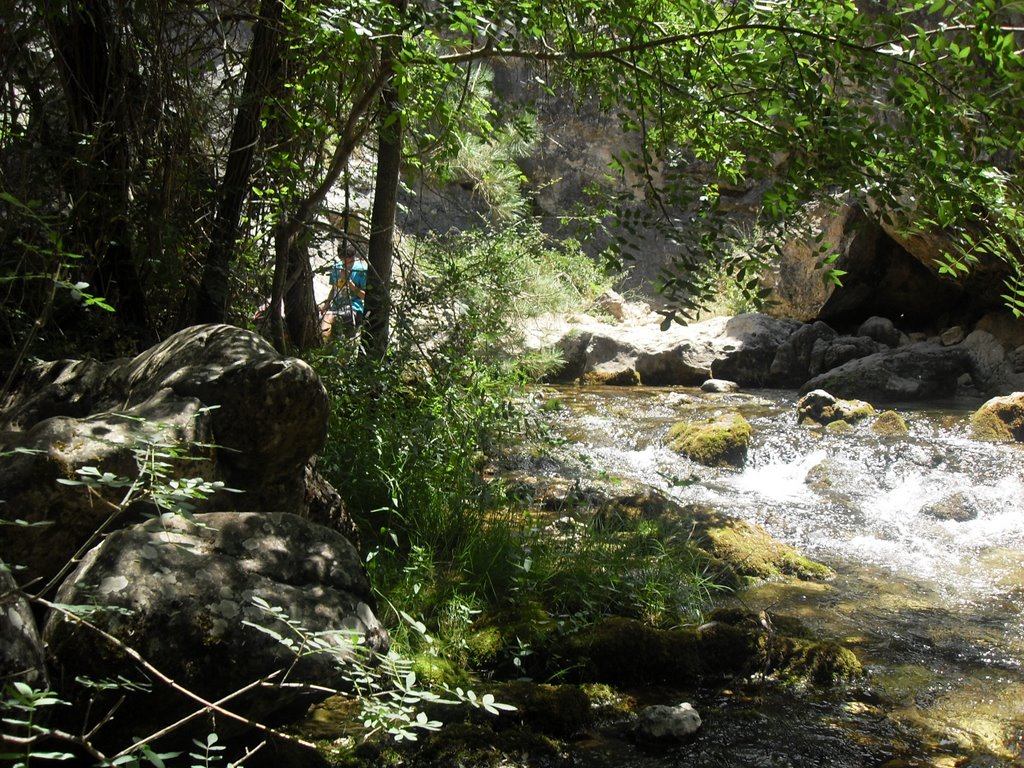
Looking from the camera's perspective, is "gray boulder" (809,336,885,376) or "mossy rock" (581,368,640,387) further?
"mossy rock" (581,368,640,387)

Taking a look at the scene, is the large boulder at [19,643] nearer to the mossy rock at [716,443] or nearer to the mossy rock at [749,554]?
the mossy rock at [749,554]

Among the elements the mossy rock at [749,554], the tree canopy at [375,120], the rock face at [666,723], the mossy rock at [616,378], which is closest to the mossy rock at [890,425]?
the mossy rock at [749,554]

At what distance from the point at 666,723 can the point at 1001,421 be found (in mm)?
6857

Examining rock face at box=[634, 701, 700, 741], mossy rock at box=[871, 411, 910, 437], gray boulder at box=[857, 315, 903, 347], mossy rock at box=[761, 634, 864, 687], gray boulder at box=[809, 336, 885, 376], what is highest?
gray boulder at box=[857, 315, 903, 347]

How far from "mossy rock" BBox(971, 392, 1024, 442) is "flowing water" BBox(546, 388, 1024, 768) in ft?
0.52

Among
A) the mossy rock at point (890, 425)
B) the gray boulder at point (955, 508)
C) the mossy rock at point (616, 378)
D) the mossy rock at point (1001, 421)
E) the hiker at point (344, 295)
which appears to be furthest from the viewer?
the mossy rock at point (616, 378)

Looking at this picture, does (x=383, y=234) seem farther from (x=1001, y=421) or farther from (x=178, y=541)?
(x=1001, y=421)

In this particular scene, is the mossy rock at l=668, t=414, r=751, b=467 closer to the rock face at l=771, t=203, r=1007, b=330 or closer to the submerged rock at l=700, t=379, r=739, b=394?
the submerged rock at l=700, t=379, r=739, b=394

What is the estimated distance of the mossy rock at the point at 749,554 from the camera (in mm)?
5199

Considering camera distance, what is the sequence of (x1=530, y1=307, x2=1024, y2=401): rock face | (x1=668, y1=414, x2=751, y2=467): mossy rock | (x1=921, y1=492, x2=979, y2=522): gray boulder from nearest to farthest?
(x1=921, y1=492, x2=979, y2=522): gray boulder
(x1=668, y1=414, x2=751, y2=467): mossy rock
(x1=530, y1=307, x2=1024, y2=401): rock face

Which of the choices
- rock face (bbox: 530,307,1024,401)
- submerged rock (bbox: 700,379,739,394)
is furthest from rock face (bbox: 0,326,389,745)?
submerged rock (bbox: 700,379,739,394)

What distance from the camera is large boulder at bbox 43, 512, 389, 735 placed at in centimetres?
238

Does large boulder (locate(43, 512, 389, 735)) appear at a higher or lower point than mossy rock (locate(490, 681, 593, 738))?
higher

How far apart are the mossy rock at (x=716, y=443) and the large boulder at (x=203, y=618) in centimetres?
587
